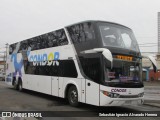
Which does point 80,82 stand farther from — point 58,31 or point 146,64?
point 146,64

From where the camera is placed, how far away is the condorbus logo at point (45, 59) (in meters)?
14.1

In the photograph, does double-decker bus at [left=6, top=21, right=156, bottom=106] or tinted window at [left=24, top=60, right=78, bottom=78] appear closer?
double-decker bus at [left=6, top=21, right=156, bottom=106]

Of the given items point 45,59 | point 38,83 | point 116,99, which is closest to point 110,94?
point 116,99

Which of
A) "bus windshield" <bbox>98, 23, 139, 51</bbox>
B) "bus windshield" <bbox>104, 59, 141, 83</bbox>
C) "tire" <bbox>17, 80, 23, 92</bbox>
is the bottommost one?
"tire" <bbox>17, 80, 23, 92</bbox>

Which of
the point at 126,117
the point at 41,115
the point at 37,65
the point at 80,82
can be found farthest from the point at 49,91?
the point at 126,117

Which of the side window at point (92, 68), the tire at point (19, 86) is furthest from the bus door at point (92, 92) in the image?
the tire at point (19, 86)

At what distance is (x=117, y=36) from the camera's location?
37.6 feet

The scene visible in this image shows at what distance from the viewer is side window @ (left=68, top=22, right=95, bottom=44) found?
444 inches

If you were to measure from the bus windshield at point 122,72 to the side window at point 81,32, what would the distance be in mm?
1545

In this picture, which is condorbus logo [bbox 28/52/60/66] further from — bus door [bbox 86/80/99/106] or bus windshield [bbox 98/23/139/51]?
bus windshield [bbox 98/23/139/51]

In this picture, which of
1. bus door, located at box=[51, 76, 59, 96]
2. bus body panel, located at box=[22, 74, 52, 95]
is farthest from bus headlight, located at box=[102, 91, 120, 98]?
bus body panel, located at box=[22, 74, 52, 95]

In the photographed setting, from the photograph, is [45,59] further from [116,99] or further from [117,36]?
[116,99]

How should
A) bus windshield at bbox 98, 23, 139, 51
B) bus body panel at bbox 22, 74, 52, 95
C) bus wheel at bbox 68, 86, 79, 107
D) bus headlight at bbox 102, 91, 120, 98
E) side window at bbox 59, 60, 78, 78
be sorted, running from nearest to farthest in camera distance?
bus headlight at bbox 102, 91, 120, 98 → bus windshield at bbox 98, 23, 139, 51 → bus wheel at bbox 68, 86, 79, 107 → side window at bbox 59, 60, 78, 78 → bus body panel at bbox 22, 74, 52, 95

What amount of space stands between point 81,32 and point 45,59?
13.3ft
